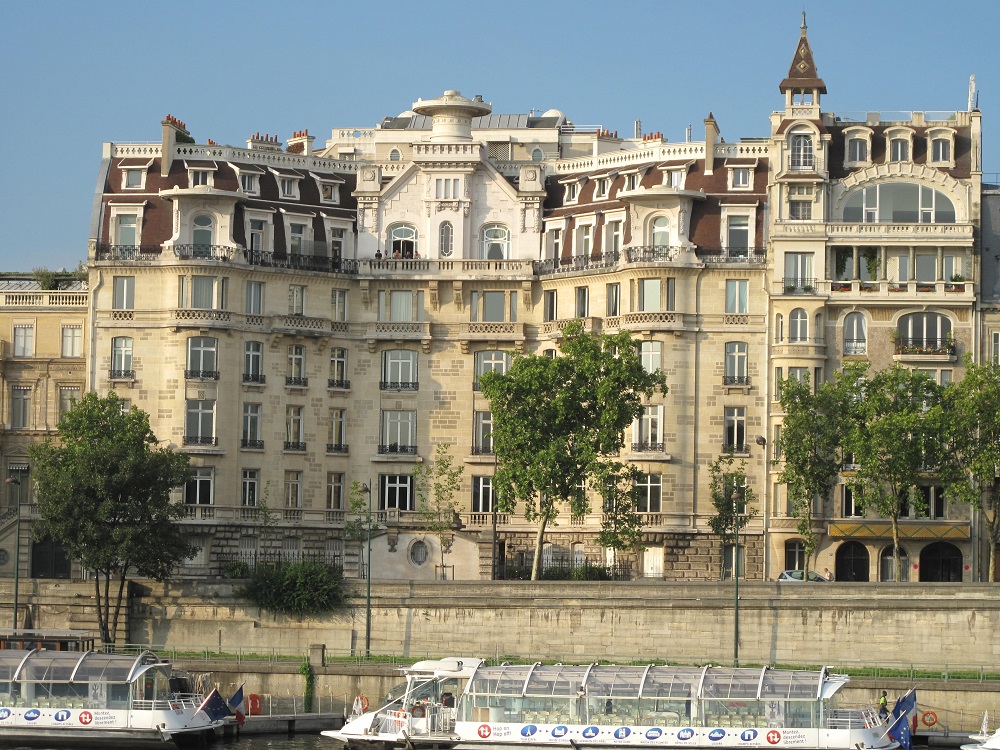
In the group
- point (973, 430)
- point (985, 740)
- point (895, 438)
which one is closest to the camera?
point (985, 740)

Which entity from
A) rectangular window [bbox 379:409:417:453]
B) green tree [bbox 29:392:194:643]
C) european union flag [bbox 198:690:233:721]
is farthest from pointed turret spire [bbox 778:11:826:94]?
european union flag [bbox 198:690:233:721]

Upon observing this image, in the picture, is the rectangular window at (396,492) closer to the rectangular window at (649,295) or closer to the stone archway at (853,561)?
the rectangular window at (649,295)

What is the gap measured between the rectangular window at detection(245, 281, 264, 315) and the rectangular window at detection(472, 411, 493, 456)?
11.6 m

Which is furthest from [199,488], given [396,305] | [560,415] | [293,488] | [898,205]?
[898,205]

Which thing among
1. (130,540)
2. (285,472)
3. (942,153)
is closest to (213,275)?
(285,472)

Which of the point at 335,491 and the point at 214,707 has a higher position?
the point at 335,491

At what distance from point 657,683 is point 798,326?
31.4 m

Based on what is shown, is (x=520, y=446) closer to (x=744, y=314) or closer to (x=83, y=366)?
(x=744, y=314)

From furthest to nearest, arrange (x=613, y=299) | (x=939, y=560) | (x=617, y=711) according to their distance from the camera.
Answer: (x=613, y=299) → (x=939, y=560) → (x=617, y=711)

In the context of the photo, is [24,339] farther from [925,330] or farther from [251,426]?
[925,330]

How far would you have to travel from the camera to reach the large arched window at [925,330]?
10825 cm

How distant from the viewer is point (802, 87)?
366ft

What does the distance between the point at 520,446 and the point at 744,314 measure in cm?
1355

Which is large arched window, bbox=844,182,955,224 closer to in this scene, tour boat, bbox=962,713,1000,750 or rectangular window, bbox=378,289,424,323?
rectangular window, bbox=378,289,424,323
